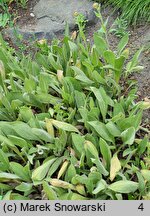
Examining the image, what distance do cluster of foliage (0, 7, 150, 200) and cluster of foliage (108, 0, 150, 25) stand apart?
23.5 inches

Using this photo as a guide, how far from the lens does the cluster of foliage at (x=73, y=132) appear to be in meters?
2.24

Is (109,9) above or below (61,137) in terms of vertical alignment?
above

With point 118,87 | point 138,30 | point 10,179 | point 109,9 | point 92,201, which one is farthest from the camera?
point 109,9

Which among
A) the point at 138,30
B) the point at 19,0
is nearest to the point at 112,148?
the point at 138,30

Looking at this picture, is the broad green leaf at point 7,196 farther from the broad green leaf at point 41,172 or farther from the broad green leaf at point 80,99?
the broad green leaf at point 80,99

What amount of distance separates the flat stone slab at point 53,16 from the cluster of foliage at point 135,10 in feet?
0.79

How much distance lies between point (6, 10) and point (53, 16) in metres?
0.36

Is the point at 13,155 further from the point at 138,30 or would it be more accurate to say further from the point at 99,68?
the point at 138,30

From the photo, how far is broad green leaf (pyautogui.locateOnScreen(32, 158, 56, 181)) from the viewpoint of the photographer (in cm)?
227

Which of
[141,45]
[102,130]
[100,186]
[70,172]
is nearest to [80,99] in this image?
[102,130]

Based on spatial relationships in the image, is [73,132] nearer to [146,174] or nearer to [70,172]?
[70,172]

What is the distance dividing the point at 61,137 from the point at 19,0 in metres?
1.64

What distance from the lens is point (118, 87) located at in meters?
2.64

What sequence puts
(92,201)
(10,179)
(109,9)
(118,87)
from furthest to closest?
(109,9)
(118,87)
(10,179)
(92,201)
